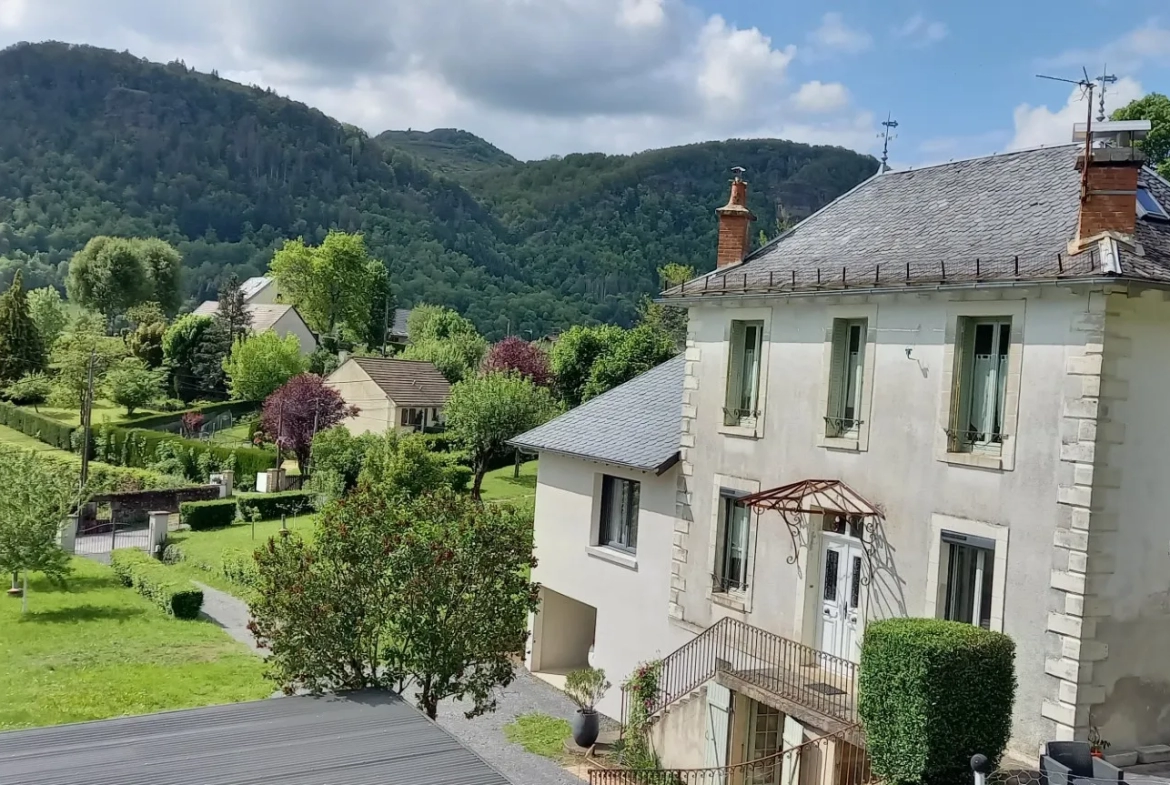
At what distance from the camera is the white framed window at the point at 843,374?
591 inches

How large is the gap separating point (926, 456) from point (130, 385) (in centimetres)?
5722

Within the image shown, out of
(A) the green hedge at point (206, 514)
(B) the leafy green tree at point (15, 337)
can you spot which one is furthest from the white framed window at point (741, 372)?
(B) the leafy green tree at point (15, 337)

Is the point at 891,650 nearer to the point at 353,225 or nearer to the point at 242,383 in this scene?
the point at 242,383

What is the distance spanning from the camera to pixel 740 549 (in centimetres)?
1706

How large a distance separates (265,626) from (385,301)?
89.8 m

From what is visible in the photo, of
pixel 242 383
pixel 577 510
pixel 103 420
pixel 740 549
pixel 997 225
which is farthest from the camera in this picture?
pixel 242 383

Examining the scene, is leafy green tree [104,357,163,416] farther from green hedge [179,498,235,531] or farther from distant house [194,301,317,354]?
green hedge [179,498,235,531]

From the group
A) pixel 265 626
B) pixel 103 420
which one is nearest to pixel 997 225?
pixel 265 626

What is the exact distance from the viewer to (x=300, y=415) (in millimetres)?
46750

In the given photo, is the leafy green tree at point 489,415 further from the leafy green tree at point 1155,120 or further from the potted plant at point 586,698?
the leafy green tree at point 1155,120

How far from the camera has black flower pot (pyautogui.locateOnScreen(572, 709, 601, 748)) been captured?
17766 mm

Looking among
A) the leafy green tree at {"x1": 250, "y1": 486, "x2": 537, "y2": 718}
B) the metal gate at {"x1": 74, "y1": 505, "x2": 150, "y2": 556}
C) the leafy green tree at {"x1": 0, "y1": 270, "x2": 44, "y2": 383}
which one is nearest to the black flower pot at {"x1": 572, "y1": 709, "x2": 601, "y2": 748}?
the leafy green tree at {"x1": 250, "y1": 486, "x2": 537, "y2": 718}

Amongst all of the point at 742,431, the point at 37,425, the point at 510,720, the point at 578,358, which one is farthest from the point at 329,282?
the point at 742,431

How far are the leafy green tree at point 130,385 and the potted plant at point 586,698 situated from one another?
49831 mm
